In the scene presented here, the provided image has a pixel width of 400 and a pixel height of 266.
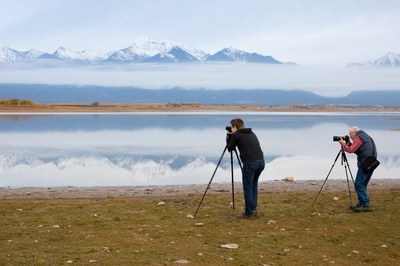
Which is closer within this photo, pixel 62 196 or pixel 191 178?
pixel 62 196

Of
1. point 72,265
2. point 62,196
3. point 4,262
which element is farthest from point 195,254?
point 62,196

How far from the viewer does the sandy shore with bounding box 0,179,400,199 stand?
1527 cm

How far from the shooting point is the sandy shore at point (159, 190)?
1527 cm

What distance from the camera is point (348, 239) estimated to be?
938 centimetres

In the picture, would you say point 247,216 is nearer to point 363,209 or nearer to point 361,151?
point 363,209

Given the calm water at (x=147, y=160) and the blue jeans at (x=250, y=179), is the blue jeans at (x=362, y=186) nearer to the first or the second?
the blue jeans at (x=250, y=179)

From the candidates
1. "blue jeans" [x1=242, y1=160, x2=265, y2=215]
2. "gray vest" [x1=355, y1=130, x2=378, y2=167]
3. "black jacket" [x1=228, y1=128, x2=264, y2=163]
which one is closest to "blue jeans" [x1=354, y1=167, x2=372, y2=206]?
"gray vest" [x1=355, y1=130, x2=378, y2=167]

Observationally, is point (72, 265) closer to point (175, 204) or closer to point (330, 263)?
point (330, 263)

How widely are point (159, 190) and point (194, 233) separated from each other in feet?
21.6

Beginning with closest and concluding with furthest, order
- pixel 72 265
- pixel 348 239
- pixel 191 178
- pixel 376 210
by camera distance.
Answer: pixel 72 265, pixel 348 239, pixel 376 210, pixel 191 178

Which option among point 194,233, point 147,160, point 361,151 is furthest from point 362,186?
point 147,160

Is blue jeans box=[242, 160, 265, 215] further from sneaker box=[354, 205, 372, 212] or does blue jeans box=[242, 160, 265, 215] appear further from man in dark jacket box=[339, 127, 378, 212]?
sneaker box=[354, 205, 372, 212]

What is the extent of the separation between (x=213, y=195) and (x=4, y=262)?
295 inches

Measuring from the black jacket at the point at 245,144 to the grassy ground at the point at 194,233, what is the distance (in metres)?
1.31
